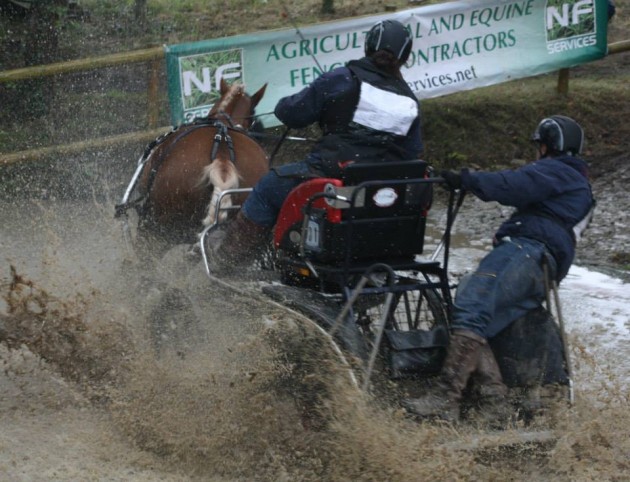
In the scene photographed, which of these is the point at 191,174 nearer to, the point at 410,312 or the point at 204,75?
the point at 410,312

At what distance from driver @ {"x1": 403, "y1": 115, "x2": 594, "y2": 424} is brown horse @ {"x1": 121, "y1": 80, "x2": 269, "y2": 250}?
2339 millimetres

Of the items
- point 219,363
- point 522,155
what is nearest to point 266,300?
point 219,363

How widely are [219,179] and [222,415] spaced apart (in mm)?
2085

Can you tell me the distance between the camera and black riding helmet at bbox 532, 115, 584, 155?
5.35 m

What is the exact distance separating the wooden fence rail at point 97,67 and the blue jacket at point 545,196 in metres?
6.79

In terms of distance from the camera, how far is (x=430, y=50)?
12.0m

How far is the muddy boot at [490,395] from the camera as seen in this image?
5.09 metres

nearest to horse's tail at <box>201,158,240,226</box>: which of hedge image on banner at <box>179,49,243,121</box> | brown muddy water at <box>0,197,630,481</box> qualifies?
brown muddy water at <box>0,197,630,481</box>

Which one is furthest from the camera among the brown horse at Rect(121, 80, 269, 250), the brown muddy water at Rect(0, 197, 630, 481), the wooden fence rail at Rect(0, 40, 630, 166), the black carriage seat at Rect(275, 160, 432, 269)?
the wooden fence rail at Rect(0, 40, 630, 166)

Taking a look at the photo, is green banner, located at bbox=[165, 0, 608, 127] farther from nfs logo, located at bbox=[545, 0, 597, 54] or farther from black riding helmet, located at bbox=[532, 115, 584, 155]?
black riding helmet, located at bbox=[532, 115, 584, 155]

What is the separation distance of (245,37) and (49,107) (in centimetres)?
314

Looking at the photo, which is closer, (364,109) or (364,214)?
(364,214)

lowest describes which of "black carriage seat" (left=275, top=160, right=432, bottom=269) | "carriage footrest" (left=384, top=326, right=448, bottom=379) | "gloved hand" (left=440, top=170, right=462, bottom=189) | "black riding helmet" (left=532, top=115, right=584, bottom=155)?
"carriage footrest" (left=384, top=326, right=448, bottom=379)

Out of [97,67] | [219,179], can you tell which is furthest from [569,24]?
[219,179]
